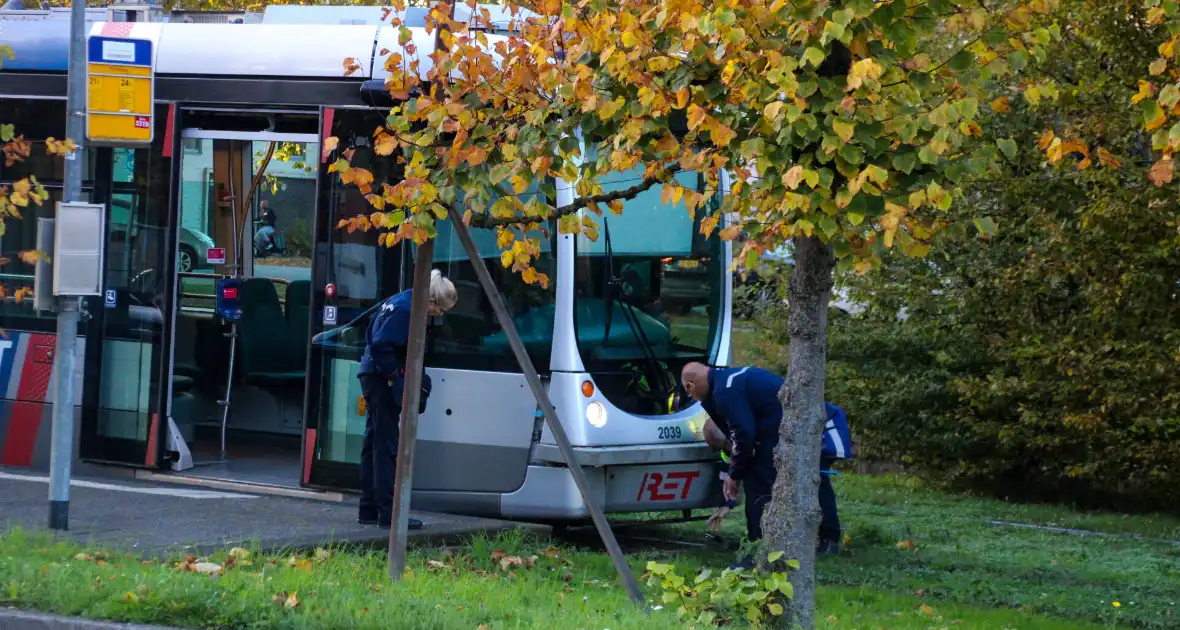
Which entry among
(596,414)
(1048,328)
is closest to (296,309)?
(596,414)

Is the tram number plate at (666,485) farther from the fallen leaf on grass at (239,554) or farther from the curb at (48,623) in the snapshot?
the curb at (48,623)

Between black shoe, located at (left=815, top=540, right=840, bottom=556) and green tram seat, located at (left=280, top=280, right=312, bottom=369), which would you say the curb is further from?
green tram seat, located at (left=280, top=280, right=312, bottom=369)

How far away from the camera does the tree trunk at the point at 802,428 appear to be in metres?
6.36

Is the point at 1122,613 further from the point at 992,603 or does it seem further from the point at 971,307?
the point at 971,307

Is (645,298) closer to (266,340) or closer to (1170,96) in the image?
(1170,96)

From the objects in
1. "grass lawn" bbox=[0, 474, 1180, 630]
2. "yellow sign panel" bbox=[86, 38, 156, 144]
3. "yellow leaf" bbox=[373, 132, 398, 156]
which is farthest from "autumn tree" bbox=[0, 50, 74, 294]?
"yellow leaf" bbox=[373, 132, 398, 156]

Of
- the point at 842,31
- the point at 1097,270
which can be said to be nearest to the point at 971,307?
the point at 1097,270

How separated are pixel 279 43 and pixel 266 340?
3.48 m

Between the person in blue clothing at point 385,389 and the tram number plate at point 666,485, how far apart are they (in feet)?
4.67

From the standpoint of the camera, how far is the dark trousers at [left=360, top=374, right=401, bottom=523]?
Answer: 8.95 m

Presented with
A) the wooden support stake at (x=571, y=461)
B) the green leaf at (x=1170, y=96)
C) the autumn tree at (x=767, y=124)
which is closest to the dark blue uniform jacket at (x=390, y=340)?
the autumn tree at (x=767, y=124)

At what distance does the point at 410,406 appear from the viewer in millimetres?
7160

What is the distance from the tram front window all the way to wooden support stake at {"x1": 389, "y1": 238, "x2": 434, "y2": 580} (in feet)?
6.70

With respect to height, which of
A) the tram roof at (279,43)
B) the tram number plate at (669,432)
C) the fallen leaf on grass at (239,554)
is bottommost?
the fallen leaf on grass at (239,554)
